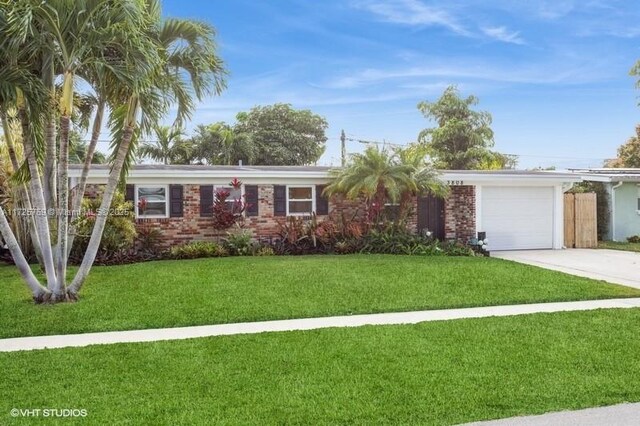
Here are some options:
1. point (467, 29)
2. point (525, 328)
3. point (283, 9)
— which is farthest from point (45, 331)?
point (467, 29)

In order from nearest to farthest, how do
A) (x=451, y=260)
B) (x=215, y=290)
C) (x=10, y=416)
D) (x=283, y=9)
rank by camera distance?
1. (x=10, y=416)
2. (x=215, y=290)
3. (x=451, y=260)
4. (x=283, y=9)

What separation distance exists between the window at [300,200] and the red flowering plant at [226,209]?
148 cm

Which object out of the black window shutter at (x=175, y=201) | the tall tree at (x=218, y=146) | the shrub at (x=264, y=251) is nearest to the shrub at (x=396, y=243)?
the shrub at (x=264, y=251)

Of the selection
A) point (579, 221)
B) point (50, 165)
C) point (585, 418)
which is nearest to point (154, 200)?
point (50, 165)

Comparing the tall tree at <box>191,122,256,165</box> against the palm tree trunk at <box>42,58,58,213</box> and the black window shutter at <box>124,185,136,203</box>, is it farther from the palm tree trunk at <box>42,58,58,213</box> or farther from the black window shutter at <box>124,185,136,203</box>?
the palm tree trunk at <box>42,58,58,213</box>

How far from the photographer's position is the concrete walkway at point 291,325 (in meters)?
6.83

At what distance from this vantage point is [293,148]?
35.3 m

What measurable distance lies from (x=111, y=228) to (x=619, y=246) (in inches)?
617

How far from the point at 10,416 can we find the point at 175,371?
1524mm

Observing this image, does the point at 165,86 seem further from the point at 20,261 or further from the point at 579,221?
the point at 579,221

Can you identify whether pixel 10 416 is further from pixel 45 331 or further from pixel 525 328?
pixel 525 328

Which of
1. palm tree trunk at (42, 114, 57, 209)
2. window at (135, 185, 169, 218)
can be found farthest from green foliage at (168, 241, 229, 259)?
palm tree trunk at (42, 114, 57, 209)

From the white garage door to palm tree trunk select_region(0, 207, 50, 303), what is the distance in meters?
12.9

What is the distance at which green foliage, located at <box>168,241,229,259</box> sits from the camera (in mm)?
14648
